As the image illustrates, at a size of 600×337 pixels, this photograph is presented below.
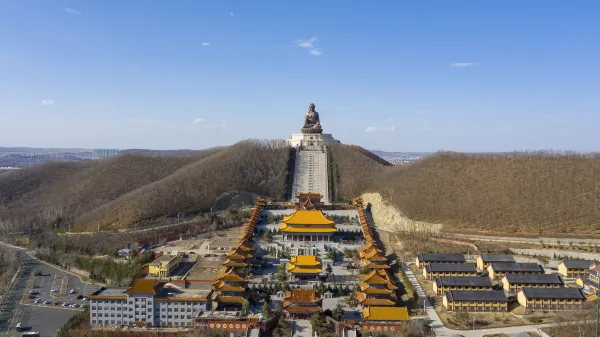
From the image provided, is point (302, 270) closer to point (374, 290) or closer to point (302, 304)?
point (302, 304)

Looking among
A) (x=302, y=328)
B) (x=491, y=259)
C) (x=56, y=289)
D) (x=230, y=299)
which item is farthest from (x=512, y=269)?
(x=56, y=289)

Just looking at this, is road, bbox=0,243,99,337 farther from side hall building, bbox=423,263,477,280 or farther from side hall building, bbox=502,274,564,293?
side hall building, bbox=502,274,564,293

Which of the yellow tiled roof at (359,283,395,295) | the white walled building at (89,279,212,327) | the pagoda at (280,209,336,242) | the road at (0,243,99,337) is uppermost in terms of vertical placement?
the pagoda at (280,209,336,242)

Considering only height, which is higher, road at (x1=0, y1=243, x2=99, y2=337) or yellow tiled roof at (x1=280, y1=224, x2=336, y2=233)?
yellow tiled roof at (x1=280, y1=224, x2=336, y2=233)

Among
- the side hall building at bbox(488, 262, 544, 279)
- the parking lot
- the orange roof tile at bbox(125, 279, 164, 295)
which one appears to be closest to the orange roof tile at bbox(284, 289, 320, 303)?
the orange roof tile at bbox(125, 279, 164, 295)

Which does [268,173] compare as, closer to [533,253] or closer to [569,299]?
[533,253]

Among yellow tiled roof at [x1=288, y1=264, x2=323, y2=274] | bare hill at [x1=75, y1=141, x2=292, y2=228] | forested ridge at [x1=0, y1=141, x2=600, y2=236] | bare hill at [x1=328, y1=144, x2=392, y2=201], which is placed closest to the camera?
yellow tiled roof at [x1=288, y1=264, x2=323, y2=274]

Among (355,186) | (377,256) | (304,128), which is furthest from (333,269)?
(304,128)
